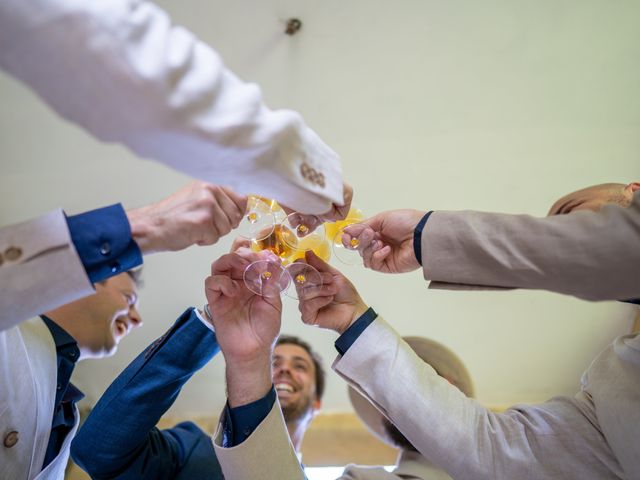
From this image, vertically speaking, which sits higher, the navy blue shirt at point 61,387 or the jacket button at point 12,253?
the jacket button at point 12,253

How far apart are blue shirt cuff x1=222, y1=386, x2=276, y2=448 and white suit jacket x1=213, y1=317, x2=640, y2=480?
2 centimetres

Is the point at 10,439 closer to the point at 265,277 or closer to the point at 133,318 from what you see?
the point at 265,277

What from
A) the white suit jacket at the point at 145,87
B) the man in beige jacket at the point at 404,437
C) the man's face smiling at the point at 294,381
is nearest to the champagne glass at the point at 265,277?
the white suit jacket at the point at 145,87

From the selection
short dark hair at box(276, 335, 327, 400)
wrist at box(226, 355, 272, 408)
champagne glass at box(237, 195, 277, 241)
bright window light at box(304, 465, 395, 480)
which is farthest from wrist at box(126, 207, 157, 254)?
bright window light at box(304, 465, 395, 480)

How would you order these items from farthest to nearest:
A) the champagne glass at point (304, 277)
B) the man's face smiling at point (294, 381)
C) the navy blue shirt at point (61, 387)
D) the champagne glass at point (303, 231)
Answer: the man's face smiling at point (294, 381), the navy blue shirt at point (61, 387), the champagne glass at point (304, 277), the champagne glass at point (303, 231)

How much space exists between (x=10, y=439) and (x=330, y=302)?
34.2 inches

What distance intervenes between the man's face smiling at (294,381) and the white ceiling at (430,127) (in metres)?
0.39

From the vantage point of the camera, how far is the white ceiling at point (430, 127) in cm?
226

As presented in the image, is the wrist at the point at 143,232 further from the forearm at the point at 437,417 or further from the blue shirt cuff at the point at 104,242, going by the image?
the forearm at the point at 437,417

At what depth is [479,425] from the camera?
4.20 ft

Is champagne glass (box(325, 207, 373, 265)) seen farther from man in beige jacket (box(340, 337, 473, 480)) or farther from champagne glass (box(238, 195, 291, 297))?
man in beige jacket (box(340, 337, 473, 480))

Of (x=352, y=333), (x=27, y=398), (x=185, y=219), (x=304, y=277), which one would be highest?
(x=185, y=219)

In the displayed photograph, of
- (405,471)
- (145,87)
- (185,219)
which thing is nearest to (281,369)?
(405,471)

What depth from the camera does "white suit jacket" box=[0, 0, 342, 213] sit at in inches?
27.1
